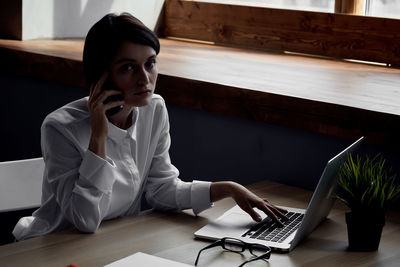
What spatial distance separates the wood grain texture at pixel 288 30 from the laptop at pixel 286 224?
1428 mm

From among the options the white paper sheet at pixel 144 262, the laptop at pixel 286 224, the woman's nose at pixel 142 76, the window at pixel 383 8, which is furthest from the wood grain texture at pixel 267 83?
the white paper sheet at pixel 144 262

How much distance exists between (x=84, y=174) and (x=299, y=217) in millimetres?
561

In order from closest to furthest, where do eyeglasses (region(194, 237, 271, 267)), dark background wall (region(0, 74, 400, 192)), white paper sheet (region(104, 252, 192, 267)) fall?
white paper sheet (region(104, 252, 192, 267)) → eyeglasses (region(194, 237, 271, 267)) → dark background wall (region(0, 74, 400, 192))

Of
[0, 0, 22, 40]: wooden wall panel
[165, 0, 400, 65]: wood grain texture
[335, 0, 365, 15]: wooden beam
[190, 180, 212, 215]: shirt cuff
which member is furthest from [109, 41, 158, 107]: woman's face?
[0, 0, 22, 40]: wooden wall panel

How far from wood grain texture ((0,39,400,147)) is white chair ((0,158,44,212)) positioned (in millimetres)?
642

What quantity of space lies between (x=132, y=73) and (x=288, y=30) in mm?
1769

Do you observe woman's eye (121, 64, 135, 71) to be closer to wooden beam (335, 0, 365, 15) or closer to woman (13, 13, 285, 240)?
woman (13, 13, 285, 240)

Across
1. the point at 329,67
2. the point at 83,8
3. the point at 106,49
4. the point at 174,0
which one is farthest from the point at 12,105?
the point at 106,49

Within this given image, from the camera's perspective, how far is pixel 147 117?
6.64 ft

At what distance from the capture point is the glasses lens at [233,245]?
1.62 m

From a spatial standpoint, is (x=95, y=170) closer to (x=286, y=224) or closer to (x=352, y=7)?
(x=286, y=224)

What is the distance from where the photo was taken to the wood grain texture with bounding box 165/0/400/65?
3.13m

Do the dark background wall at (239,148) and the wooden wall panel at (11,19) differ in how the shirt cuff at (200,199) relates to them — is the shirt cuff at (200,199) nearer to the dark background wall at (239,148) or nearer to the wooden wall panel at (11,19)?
the dark background wall at (239,148)

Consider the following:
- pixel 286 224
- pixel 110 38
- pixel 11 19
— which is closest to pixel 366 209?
pixel 286 224
